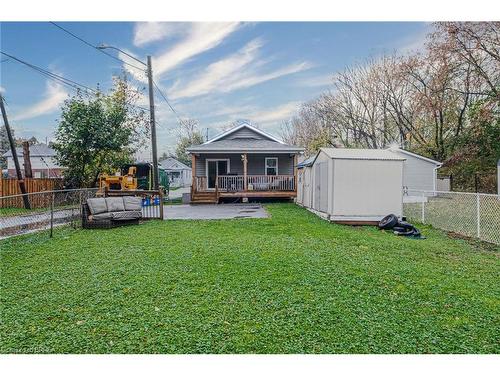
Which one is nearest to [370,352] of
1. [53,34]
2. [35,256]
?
[35,256]

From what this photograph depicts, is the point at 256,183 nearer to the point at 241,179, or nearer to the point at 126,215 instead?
the point at 241,179

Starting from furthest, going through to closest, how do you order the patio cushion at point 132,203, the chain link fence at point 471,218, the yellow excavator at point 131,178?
the yellow excavator at point 131,178
the patio cushion at point 132,203
the chain link fence at point 471,218

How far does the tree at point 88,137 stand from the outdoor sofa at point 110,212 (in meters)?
6.78

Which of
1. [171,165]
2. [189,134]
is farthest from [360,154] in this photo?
[189,134]

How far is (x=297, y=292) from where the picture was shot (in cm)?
339

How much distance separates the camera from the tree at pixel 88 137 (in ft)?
44.7

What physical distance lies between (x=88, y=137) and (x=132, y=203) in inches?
274

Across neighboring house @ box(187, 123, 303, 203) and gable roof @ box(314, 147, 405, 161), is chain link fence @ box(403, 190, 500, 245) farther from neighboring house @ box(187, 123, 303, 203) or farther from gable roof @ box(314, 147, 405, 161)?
neighboring house @ box(187, 123, 303, 203)

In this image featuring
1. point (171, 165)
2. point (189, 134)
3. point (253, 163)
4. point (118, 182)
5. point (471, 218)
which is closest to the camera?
point (471, 218)

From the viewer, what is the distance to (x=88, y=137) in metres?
13.8

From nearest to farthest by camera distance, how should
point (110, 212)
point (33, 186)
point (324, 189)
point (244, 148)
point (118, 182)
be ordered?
point (110, 212) → point (324, 189) → point (33, 186) → point (118, 182) → point (244, 148)

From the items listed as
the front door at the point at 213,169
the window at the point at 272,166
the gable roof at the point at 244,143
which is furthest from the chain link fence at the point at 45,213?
the window at the point at 272,166

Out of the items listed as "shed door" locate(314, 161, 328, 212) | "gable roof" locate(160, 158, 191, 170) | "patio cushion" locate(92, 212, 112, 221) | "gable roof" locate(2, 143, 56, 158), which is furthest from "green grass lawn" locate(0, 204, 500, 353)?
"gable roof" locate(160, 158, 191, 170)

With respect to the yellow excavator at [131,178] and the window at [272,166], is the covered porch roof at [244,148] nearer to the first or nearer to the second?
the window at [272,166]
